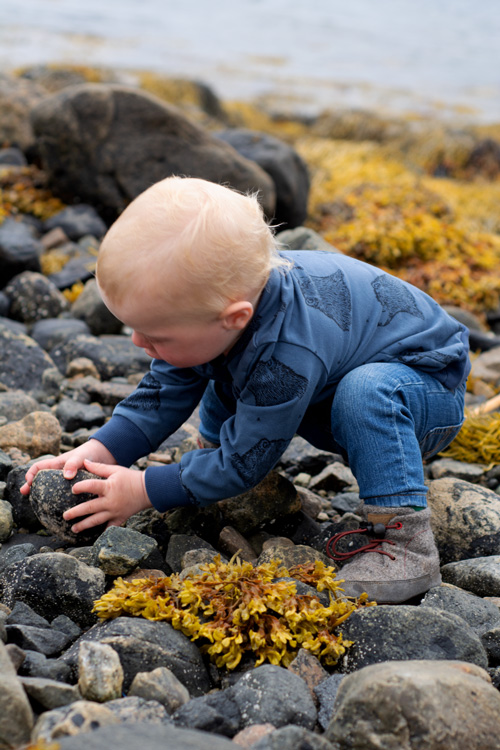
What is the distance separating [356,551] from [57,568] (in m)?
1.08

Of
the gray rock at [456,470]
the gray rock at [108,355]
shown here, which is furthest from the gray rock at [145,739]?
the gray rock at [108,355]

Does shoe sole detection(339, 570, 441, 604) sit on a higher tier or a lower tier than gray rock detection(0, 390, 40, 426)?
higher

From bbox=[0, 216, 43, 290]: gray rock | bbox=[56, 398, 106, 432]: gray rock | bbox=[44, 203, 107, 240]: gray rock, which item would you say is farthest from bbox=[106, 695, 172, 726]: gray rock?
bbox=[44, 203, 107, 240]: gray rock

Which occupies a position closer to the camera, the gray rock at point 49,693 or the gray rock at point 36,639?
the gray rock at point 49,693

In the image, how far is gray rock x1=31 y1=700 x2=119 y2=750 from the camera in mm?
1563

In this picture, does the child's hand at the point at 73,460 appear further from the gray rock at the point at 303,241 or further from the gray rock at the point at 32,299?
the gray rock at the point at 303,241

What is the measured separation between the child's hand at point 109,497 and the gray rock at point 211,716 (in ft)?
3.06

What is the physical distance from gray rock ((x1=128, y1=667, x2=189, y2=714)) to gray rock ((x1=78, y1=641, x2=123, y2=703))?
0.16 feet

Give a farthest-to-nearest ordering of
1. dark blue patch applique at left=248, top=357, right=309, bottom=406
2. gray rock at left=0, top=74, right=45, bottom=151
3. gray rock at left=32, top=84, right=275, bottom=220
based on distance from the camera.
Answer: gray rock at left=0, top=74, right=45, bottom=151 < gray rock at left=32, top=84, right=275, bottom=220 < dark blue patch applique at left=248, top=357, right=309, bottom=406

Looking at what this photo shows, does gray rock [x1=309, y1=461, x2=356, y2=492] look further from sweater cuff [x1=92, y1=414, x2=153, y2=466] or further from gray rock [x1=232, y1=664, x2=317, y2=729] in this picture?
gray rock [x1=232, y1=664, x2=317, y2=729]

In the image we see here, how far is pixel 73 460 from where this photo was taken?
269cm

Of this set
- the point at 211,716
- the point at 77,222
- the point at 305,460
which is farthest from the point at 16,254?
the point at 211,716

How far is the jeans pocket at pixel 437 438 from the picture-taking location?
2949 mm

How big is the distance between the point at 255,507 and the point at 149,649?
0.96m
